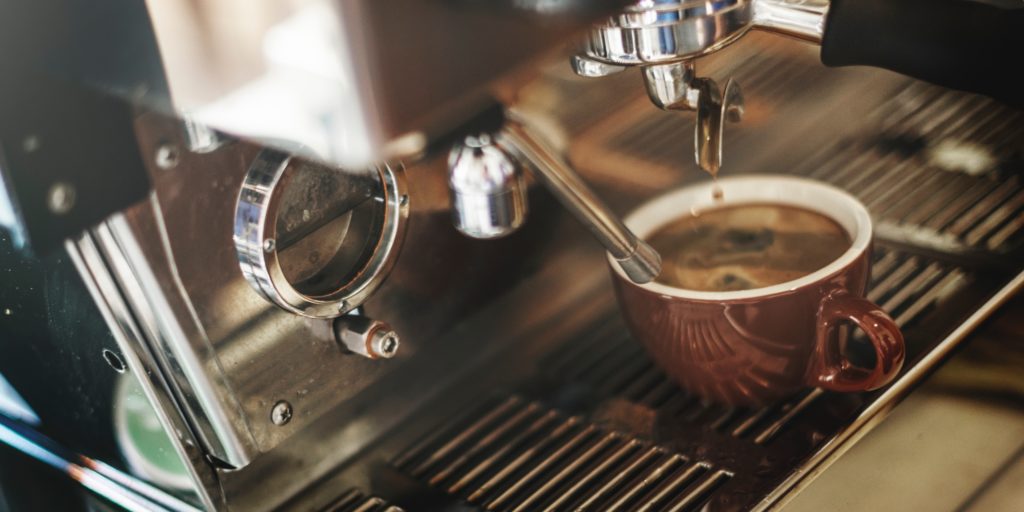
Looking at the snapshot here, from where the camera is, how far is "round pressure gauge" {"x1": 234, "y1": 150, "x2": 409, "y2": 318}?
46cm

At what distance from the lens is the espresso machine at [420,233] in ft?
1.11

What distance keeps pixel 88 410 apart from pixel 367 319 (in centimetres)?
14

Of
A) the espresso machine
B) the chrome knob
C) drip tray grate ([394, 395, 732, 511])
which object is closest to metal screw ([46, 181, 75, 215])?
the espresso machine

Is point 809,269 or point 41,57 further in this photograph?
point 809,269

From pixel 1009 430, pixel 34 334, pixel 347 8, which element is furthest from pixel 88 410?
pixel 1009 430

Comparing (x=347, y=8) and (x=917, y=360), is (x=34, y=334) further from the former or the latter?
(x=917, y=360)

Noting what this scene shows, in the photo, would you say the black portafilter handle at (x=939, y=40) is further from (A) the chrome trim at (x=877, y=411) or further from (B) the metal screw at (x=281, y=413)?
(B) the metal screw at (x=281, y=413)

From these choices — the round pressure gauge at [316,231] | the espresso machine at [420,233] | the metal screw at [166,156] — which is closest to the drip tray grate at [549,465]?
the espresso machine at [420,233]

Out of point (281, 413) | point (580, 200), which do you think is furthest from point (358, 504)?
point (580, 200)

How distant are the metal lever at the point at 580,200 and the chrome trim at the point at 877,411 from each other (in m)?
0.11

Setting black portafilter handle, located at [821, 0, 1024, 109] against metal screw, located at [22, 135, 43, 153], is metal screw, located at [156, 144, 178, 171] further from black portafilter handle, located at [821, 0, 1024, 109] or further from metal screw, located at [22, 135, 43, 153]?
black portafilter handle, located at [821, 0, 1024, 109]

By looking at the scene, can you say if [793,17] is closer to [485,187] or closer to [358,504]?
[485,187]

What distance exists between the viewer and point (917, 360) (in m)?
0.56

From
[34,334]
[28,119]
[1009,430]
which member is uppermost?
[28,119]
